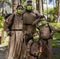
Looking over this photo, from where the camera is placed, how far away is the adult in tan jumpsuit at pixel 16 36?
7785mm

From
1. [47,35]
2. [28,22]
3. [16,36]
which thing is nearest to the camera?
[47,35]

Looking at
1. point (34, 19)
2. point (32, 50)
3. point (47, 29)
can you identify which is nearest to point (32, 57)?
point (32, 50)

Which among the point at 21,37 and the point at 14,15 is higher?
the point at 14,15

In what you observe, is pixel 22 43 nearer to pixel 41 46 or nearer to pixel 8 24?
pixel 8 24

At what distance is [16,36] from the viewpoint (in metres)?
8.05

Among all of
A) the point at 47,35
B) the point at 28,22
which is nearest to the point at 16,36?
the point at 28,22

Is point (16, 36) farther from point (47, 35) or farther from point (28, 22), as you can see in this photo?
point (47, 35)

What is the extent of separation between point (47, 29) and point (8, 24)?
1.68 metres

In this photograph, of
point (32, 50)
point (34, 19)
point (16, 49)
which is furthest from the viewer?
point (16, 49)

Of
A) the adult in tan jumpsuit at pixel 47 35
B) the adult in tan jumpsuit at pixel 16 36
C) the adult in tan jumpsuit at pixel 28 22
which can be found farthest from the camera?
the adult in tan jumpsuit at pixel 16 36

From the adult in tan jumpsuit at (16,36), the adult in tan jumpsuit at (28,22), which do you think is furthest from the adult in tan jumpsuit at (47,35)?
the adult in tan jumpsuit at (16,36)

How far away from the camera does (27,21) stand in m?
7.75

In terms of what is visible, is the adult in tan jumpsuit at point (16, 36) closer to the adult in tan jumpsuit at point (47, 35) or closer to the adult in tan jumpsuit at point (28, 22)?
the adult in tan jumpsuit at point (28, 22)

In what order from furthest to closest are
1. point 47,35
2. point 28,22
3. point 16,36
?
point 16,36
point 28,22
point 47,35
